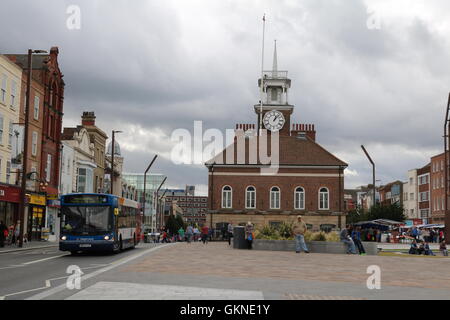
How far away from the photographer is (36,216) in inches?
1721

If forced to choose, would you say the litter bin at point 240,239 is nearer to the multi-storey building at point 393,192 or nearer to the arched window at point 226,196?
the arched window at point 226,196

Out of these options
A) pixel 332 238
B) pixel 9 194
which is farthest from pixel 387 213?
pixel 9 194

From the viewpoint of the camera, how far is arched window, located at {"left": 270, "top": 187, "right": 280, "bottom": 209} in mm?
64938

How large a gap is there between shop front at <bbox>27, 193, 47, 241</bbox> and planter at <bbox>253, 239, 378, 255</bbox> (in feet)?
63.6

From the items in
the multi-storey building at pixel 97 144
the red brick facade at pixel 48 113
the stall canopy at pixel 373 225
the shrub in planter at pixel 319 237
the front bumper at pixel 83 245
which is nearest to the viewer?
the front bumper at pixel 83 245

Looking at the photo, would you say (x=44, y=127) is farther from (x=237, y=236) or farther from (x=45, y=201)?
(x=237, y=236)

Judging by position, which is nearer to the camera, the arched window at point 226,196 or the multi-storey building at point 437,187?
the arched window at point 226,196

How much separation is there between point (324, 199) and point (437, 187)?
91.4 ft

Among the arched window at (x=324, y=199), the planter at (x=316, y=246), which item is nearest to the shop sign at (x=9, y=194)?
the planter at (x=316, y=246)

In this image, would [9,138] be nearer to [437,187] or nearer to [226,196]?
[226,196]

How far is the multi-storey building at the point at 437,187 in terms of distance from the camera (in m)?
80.9

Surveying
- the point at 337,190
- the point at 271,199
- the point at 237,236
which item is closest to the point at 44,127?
the point at 237,236

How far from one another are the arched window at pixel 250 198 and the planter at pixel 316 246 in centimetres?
3431
